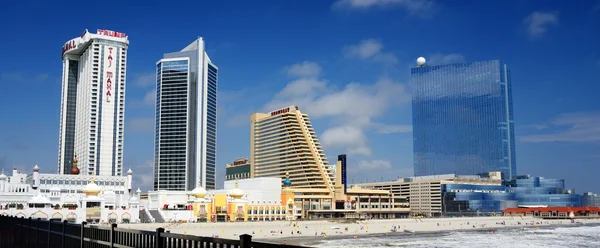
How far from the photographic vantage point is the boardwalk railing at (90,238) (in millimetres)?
11797

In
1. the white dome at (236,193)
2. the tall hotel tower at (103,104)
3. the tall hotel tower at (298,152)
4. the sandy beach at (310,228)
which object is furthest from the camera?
the tall hotel tower at (103,104)

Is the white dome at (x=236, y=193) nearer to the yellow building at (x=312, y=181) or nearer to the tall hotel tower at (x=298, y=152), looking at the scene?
the yellow building at (x=312, y=181)

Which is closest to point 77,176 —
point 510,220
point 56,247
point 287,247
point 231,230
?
point 231,230

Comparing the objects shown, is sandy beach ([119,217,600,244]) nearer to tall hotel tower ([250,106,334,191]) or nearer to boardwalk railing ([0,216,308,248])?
tall hotel tower ([250,106,334,191])

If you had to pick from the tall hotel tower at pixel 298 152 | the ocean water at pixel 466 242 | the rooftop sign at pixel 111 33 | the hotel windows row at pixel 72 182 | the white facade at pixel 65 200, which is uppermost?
the rooftop sign at pixel 111 33

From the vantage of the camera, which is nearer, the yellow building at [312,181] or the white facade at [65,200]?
the white facade at [65,200]

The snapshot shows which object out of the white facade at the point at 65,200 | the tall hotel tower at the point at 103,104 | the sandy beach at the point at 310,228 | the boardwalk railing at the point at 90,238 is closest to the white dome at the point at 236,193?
the sandy beach at the point at 310,228

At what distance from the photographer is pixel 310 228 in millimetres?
119812

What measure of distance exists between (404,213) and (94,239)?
17137 centimetres

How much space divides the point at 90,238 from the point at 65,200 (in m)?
105

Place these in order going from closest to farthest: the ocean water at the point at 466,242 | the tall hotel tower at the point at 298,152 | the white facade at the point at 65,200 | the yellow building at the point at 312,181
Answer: the ocean water at the point at 466,242 → the white facade at the point at 65,200 → the yellow building at the point at 312,181 → the tall hotel tower at the point at 298,152

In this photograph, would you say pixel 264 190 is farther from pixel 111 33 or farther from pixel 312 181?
pixel 111 33

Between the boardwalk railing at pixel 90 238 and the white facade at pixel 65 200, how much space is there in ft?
188

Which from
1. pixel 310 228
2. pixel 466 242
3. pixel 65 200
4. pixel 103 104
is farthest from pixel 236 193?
pixel 103 104
